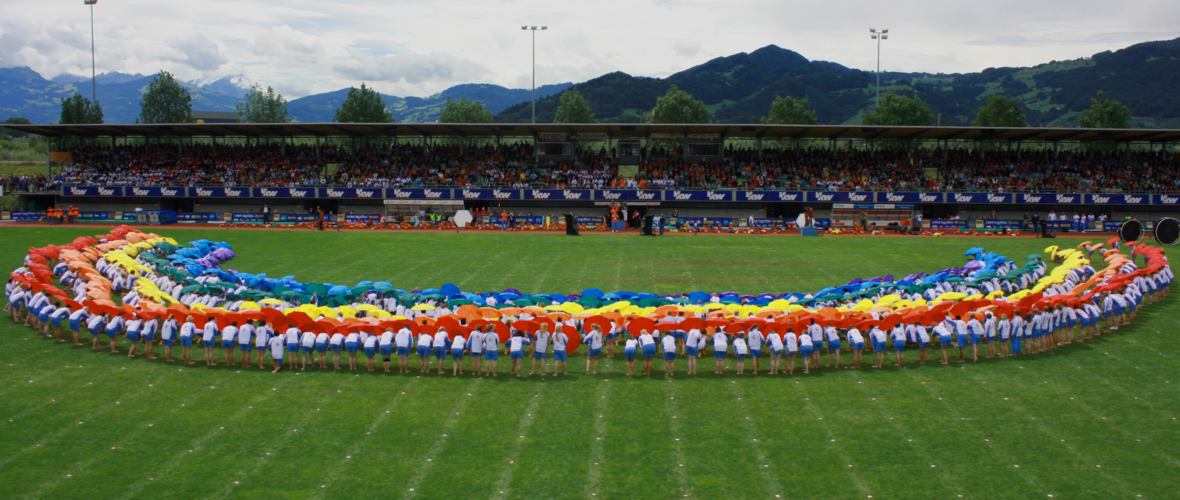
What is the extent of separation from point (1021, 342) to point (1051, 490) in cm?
720

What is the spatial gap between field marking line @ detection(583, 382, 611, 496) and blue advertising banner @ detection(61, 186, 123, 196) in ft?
151

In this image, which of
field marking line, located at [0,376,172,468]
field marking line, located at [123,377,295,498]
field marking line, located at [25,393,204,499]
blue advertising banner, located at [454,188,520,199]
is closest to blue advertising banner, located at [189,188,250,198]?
blue advertising banner, located at [454,188,520,199]

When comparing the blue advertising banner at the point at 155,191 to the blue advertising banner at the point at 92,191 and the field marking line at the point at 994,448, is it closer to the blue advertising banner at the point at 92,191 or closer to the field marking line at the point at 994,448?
the blue advertising banner at the point at 92,191

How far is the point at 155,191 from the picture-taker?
1817 inches

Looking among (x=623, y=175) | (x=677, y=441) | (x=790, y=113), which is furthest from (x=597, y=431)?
(x=790, y=113)

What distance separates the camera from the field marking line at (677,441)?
8461mm

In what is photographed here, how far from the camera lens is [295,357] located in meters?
13.6

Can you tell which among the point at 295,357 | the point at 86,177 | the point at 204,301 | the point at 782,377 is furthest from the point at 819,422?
the point at 86,177

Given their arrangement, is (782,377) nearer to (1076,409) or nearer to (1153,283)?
(1076,409)

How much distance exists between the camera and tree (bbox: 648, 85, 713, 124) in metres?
96.3

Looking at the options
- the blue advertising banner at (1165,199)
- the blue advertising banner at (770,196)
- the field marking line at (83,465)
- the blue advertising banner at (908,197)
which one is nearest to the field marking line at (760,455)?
the field marking line at (83,465)

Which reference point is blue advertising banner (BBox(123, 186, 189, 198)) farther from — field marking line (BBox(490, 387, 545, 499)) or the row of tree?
the row of tree

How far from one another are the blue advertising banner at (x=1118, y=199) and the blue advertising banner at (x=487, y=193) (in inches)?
1368

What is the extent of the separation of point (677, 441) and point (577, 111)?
10081 centimetres
